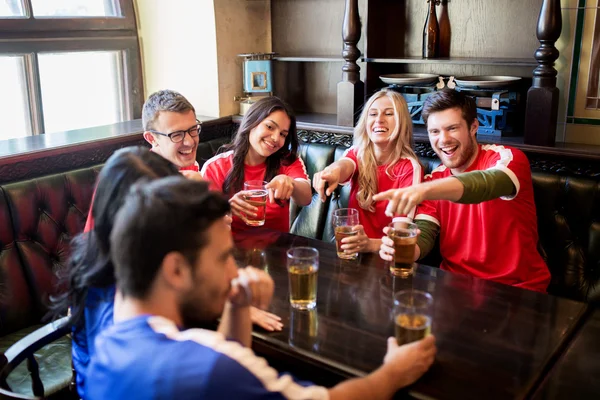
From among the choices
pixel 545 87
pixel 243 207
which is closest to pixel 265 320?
pixel 243 207

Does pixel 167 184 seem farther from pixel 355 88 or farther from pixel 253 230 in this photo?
pixel 355 88

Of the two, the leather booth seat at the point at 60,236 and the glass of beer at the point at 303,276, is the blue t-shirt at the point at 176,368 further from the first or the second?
the leather booth seat at the point at 60,236

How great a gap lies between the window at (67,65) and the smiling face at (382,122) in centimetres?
177

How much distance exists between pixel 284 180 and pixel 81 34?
5.94 ft

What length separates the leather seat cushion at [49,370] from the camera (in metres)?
1.95

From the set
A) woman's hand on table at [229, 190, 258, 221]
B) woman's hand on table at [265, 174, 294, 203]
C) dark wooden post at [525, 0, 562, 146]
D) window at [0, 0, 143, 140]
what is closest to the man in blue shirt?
woman's hand on table at [229, 190, 258, 221]

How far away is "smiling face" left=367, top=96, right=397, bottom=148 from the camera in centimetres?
253

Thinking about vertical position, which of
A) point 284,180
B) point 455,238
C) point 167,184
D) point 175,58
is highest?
point 175,58

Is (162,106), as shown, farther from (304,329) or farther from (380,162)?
(304,329)

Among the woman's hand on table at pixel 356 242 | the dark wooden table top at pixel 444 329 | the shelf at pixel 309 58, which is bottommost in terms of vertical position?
the dark wooden table top at pixel 444 329

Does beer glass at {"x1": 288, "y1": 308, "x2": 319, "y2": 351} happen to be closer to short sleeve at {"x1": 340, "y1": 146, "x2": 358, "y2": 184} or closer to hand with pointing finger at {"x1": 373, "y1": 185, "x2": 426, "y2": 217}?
hand with pointing finger at {"x1": 373, "y1": 185, "x2": 426, "y2": 217}

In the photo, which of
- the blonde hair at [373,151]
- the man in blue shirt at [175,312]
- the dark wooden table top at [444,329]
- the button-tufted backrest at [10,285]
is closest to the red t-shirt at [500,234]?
the blonde hair at [373,151]

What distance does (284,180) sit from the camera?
2.27m

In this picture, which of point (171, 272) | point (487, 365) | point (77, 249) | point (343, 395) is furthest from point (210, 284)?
point (487, 365)
